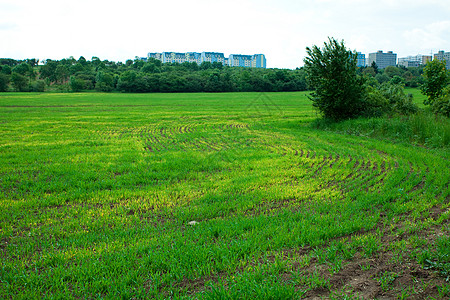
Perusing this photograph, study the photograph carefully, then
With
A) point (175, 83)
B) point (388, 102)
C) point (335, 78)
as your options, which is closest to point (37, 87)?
point (175, 83)

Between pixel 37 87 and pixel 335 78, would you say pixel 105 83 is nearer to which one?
pixel 37 87

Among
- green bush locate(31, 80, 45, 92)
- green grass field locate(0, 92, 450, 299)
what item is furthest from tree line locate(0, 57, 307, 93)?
green grass field locate(0, 92, 450, 299)

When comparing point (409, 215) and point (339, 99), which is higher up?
point (339, 99)

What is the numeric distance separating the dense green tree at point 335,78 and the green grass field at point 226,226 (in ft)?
28.3

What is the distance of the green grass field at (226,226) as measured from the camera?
13.1ft

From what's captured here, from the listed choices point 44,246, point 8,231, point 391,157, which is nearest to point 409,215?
point 391,157

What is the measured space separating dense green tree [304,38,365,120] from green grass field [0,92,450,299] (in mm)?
8621

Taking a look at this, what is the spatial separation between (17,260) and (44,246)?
0.49 m

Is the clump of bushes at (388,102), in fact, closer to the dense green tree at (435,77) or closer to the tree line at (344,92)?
the tree line at (344,92)

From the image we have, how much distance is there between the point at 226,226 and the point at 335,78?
17.0m

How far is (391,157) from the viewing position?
1143cm

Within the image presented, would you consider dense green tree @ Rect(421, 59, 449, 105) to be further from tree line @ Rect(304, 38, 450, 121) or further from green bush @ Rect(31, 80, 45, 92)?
green bush @ Rect(31, 80, 45, 92)

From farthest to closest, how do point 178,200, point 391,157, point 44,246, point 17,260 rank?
1. point 391,157
2. point 178,200
3. point 44,246
4. point 17,260

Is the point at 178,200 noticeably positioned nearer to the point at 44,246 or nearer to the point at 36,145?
the point at 44,246
